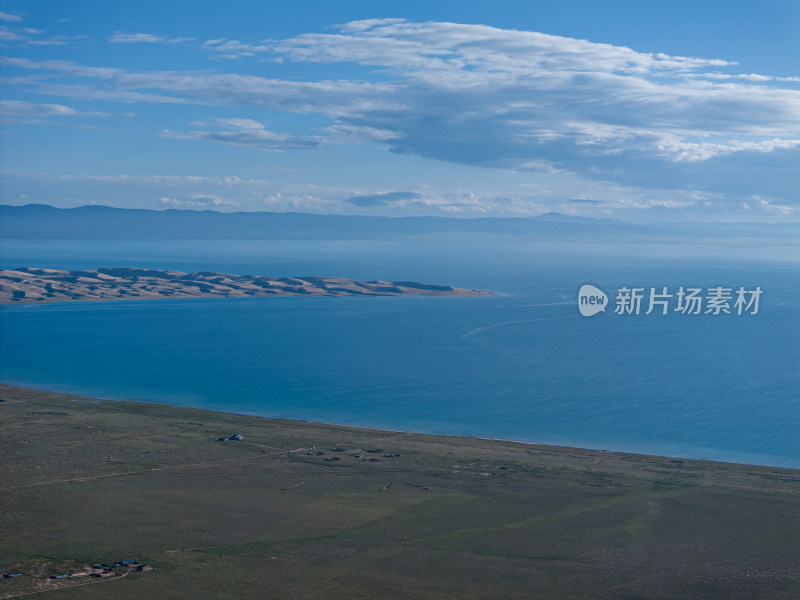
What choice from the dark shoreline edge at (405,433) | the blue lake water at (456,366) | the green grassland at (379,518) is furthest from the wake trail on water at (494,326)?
the green grassland at (379,518)

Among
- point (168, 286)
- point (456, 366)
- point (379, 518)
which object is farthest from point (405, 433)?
point (168, 286)

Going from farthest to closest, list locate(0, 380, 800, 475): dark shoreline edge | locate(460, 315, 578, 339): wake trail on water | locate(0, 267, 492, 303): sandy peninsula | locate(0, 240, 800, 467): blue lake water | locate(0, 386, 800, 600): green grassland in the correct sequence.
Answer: locate(0, 267, 492, 303): sandy peninsula, locate(460, 315, 578, 339): wake trail on water, locate(0, 240, 800, 467): blue lake water, locate(0, 380, 800, 475): dark shoreline edge, locate(0, 386, 800, 600): green grassland

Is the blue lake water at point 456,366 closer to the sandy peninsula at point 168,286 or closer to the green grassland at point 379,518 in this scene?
the green grassland at point 379,518

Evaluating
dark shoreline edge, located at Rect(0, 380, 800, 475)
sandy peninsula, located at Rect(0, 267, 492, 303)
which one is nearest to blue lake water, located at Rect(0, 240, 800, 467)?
dark shoreline edge, located at Rect(0, 380, 800, 475)

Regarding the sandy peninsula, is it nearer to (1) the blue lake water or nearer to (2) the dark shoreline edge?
(1) the blue lake water

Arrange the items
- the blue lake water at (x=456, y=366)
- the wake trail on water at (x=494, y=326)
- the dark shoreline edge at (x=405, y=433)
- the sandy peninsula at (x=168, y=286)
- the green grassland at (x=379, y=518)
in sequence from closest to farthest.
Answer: the green grassland at (x=379, y=518) < the dark shoreline edge at (x=405, y=433) < the blue lake water at (x=456, y=366) < the wake trail on water at (x=494, y=326) < the sandy peninsula at (x=168, y=286)

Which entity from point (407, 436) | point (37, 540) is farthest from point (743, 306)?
point (37, 540)

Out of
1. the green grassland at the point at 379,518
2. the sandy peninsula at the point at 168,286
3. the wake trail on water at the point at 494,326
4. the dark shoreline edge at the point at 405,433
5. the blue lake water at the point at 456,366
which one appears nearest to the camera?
the green grassland at the point at 379,518

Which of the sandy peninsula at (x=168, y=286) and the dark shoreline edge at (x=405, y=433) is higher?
the sandy peninsula at (x=168, y=286)
